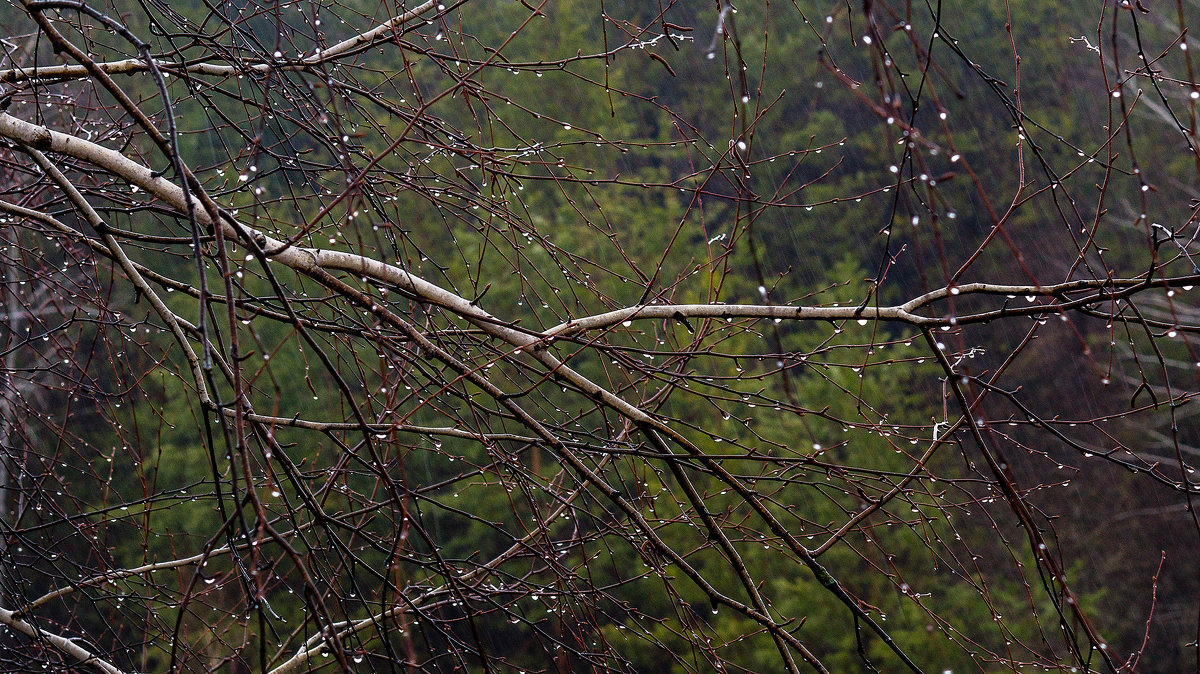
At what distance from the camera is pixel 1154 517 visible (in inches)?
429

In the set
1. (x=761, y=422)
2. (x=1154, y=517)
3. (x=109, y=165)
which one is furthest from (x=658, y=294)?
(x=1154, y=517)

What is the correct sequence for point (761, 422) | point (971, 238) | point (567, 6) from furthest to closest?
1. point (971, 238)
2. point (567, 6)
3. point (761, 422)

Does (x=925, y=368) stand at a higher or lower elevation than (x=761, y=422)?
higher

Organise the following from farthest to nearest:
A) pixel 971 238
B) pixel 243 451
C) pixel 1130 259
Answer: pixel 971 238 < pixel 1130 259 < pixel 243 451

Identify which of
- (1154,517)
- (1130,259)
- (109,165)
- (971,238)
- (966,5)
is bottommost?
(109,165)

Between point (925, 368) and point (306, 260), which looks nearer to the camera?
point (306, 260)

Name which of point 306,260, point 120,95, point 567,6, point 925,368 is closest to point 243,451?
point 120,95

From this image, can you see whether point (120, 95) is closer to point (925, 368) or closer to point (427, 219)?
point (427, 219)

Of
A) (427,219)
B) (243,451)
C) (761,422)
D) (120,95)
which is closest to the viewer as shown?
(243,451)

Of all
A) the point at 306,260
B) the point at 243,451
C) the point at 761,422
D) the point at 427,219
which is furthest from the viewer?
the point at 427,219

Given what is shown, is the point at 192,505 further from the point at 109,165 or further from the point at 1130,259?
the point at 1130,259

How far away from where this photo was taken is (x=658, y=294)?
6.36 feet

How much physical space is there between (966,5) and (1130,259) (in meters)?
4.34

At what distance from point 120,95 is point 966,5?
1324 cm
